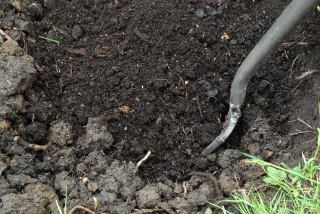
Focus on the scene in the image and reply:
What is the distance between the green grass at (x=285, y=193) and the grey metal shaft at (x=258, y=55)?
319mm

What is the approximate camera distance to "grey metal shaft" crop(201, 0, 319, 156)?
2061 mm

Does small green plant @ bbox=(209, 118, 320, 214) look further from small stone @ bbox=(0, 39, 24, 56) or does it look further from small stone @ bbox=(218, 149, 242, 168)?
small stone @ bbox=(0, 39, 24, 56)

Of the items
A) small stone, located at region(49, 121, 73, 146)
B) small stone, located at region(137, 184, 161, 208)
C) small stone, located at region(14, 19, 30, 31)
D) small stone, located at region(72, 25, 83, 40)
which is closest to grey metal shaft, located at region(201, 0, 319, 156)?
small stone, located at region(137, 184, 161, 208)

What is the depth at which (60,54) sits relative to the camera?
108 inches

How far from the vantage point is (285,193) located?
2.21 m

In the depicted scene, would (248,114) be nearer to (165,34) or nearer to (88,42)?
(165,34)

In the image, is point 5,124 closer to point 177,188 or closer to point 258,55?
point 177,188

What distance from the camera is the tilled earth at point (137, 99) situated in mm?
2293

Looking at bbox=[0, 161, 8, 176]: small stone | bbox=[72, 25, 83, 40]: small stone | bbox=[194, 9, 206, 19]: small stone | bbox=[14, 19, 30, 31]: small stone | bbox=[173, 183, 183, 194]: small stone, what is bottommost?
bbox=[173, 183, 183, 194]: small stone

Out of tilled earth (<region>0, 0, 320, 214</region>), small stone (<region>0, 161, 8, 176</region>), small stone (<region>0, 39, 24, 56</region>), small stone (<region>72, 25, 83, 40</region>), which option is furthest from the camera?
small stone (<region>72, 25, 83, 40</region>)

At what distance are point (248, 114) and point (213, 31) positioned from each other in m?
0.58

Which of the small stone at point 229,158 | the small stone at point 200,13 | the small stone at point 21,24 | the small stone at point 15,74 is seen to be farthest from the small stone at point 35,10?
the small stone at point 229,158

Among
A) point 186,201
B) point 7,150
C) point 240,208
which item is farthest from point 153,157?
point 7,150

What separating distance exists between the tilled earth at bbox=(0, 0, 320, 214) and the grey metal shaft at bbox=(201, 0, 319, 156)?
89mm
